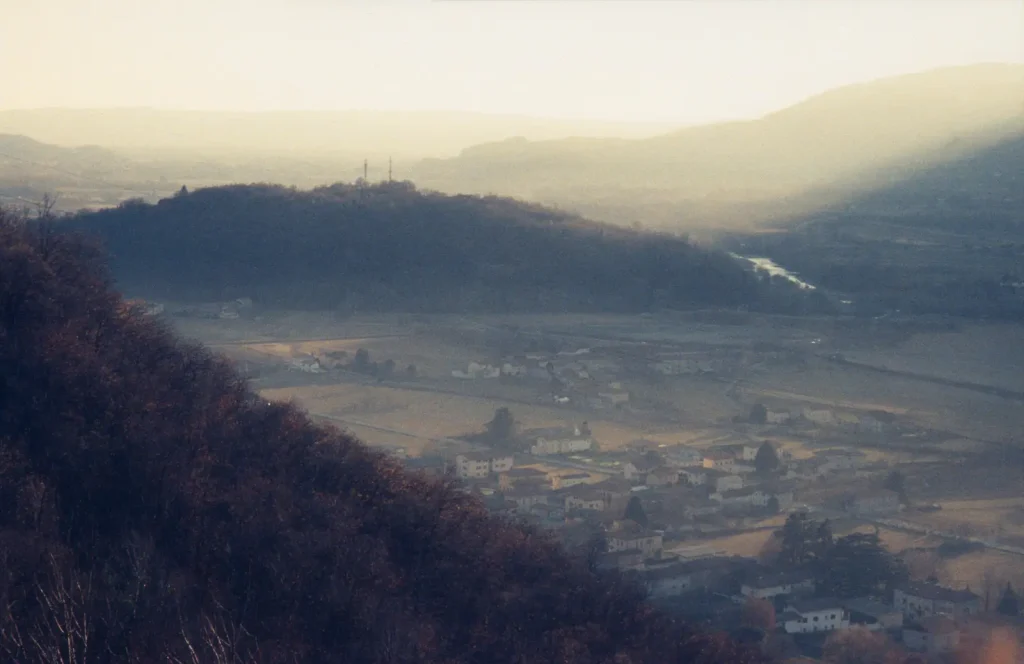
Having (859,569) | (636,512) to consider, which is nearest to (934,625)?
(859,569)

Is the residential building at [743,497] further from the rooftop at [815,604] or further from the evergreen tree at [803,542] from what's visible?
the rooftop at [815,604]

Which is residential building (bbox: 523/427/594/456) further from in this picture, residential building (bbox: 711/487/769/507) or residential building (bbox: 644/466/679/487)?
residential building (bbox: 711/487/769/507)

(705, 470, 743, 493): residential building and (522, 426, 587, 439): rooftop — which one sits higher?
(522, 426, 587, 439): rooftop

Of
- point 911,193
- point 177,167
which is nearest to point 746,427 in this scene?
point 911,193

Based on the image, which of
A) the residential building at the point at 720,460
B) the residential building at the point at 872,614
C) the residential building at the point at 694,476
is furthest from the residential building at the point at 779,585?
the residential building at the point at 720,460

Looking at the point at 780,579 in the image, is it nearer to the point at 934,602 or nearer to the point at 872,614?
the point at 872,614

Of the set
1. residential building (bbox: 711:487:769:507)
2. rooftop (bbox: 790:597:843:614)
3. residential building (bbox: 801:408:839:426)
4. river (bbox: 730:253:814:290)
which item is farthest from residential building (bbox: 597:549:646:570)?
river (bbox: 730:253:814:290)
